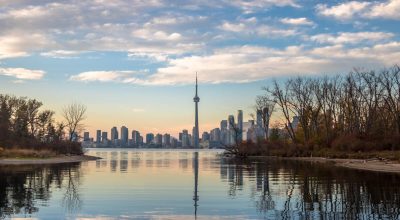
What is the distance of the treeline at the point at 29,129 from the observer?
98875 mm

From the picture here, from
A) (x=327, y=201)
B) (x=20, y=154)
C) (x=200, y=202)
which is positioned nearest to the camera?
(x=327, y=201)

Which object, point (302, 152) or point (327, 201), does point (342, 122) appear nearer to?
point (302, 152)

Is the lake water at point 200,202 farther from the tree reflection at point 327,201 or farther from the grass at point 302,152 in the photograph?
the grass at point 302,152

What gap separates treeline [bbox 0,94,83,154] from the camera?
9888 cm

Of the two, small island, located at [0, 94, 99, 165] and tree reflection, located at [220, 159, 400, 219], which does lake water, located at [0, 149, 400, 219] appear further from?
small island, located at [0, 94, 99, 165]

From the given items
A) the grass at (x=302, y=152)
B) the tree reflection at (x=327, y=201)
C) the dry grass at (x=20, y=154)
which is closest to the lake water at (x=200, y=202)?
the tree reflection at (x=327, y=201)

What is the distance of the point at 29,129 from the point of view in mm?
123562

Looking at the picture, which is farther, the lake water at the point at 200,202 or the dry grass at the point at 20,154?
the dry grass at the point at 20,154

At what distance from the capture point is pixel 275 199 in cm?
2512

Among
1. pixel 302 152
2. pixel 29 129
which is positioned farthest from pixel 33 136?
pixel 302 152

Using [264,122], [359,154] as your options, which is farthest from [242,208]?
[264,122]

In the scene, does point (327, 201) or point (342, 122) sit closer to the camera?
point (327, 201)

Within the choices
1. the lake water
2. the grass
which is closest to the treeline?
the grass

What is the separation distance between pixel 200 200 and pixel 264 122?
345 ft
